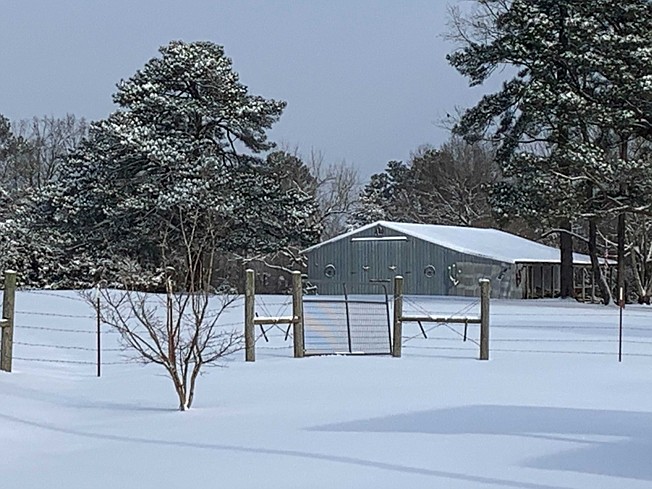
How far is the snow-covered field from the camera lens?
16.6 ft

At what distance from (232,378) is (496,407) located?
135 inches

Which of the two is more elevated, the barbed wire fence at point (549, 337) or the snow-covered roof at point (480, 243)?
the snow-covered roof at point (480, 243)

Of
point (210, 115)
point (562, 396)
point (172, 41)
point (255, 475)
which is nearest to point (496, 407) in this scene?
point (562, 396)

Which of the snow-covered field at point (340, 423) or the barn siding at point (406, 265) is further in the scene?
the barn siding at point (406, 265)

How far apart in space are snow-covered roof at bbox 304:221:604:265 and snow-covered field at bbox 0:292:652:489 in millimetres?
16617

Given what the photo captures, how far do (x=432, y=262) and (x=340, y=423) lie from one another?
2297cm

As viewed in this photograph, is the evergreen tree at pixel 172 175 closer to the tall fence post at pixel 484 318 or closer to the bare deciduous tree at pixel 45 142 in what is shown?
the bare deciduous tree at pixel 45 142

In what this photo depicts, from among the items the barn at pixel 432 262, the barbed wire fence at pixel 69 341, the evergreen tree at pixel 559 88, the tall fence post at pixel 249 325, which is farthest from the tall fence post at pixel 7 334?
the barn at pixel 432 262

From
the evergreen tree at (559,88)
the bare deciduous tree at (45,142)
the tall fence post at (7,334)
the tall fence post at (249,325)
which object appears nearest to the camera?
the tall fence post at (7,334)

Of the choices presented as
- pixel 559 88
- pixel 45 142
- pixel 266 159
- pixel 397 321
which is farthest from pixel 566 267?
pixel 45 142

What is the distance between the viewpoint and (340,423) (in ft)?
22.1

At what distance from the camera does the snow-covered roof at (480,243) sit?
95.9 feet

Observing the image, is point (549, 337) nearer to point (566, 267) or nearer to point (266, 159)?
point (566, 267)

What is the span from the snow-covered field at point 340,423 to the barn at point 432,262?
16.4 meters
